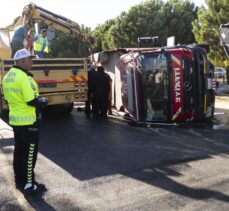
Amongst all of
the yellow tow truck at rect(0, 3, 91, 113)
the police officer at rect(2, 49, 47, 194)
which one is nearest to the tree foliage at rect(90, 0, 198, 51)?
the yellow tow truck at rect(0, 3, 91, 113)

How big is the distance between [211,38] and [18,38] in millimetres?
12992

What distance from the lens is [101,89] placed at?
10719mm

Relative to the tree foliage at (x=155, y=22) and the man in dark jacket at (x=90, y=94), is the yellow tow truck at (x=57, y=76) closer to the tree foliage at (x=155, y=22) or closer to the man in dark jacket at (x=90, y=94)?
the man in dark jacket at (x=90, y=94)

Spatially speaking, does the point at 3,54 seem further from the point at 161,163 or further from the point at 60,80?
the point at 161,163

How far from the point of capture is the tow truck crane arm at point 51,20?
37.5 ft

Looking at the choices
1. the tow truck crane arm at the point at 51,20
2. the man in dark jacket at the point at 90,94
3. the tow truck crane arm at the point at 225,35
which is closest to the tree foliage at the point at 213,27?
the tow truck crane arm at the point at 51,20

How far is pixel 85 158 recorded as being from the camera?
643 cm

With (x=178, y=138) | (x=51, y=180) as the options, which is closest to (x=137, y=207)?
(x=51, y=180)

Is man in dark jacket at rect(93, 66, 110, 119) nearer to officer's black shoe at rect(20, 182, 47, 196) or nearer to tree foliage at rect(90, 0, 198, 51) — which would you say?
officer's black shoe at rect(20, 182, 47, 196)

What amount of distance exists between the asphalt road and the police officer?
326 mm

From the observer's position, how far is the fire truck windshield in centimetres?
910

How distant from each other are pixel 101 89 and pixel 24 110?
6.05 m

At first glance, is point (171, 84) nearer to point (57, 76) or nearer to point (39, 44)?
point (57, 76)

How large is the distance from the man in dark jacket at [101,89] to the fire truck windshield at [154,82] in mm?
1749
